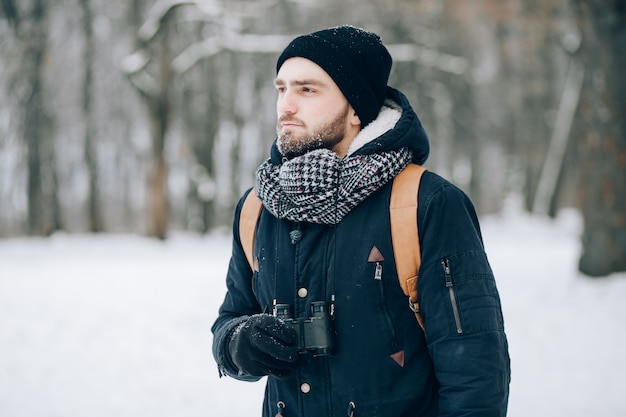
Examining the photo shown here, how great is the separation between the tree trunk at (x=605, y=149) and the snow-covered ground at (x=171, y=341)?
17.2 inches

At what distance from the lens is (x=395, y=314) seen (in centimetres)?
213

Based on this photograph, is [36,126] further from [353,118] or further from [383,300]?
[383,300]

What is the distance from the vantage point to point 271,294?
2352 millimetres

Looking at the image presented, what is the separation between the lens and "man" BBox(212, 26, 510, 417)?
203 cm

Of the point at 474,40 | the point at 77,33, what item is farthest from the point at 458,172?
the point at 77,33

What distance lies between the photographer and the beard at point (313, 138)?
2.35m

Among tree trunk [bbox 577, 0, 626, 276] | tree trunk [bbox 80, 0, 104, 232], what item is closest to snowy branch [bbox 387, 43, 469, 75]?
tree trunk [bbox 80, 0, 104, 232]

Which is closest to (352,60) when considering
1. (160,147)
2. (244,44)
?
(160,147)

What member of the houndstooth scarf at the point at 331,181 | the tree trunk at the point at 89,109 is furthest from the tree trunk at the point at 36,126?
the houndstooth scarf at the point at 331,181

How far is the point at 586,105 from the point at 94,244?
1119 cm

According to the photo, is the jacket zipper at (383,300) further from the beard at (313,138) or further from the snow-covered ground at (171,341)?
the snow-covered ground at (171,341)

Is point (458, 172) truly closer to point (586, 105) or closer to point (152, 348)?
point (586, 105)

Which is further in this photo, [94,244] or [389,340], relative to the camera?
[94,244]

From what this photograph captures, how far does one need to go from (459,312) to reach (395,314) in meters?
0.22
